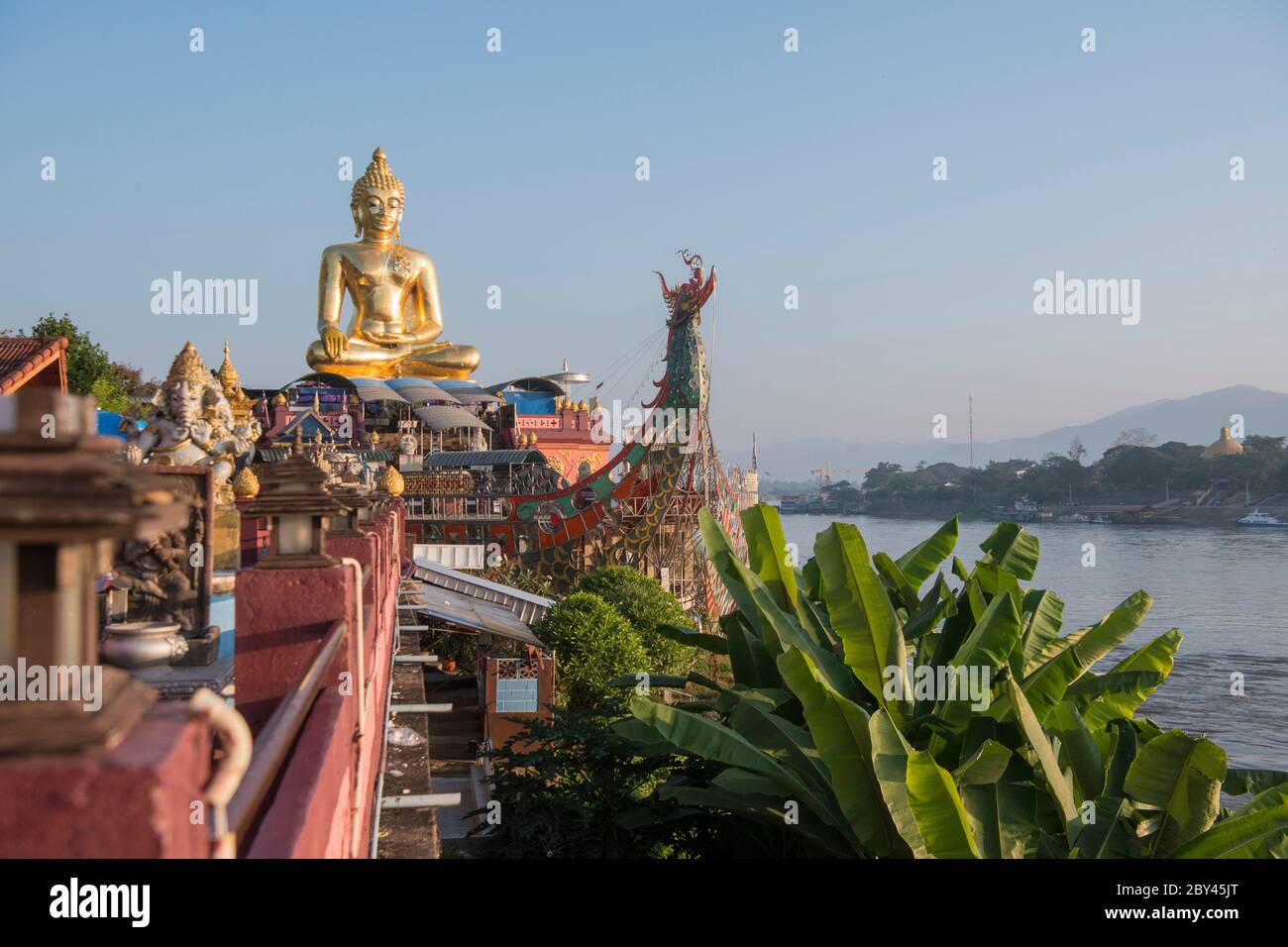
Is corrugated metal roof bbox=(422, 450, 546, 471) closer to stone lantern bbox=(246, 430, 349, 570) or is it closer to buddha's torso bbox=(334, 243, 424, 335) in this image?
buddha's torso bbox=(334, 243, 424, 335)

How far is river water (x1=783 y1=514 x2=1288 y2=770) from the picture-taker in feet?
76.8

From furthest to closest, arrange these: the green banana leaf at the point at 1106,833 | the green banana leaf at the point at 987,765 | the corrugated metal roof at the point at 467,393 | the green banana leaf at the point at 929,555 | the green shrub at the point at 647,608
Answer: the corrugated metal roof at the point at 467,393 < the green shrub at the point at 647,608 < the green banana leaf at the point at 929,555 < the green banana leaf at the point at 1106,833 < the green banana leaf at the point at 987,765

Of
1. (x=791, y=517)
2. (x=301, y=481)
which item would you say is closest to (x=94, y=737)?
(x=301, y=481)

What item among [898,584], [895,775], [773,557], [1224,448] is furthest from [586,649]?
[1224,448]

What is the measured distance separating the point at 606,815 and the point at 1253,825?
15.3 feet

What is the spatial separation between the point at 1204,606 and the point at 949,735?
36634mm

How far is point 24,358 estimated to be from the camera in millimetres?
17688

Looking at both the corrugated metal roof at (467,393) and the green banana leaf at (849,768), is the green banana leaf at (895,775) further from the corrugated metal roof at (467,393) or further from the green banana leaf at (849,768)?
the corrugated metal roof at (467,393)

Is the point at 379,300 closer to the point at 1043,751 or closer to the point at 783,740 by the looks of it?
the point at 783,740

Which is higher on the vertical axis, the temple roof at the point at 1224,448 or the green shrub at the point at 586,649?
the temple roof at the point at 1224,448

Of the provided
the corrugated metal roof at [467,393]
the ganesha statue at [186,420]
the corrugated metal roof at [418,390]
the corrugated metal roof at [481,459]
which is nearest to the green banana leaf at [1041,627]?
the ganesha statue at [186,420]

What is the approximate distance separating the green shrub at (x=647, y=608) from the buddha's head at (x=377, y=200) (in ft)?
47.3

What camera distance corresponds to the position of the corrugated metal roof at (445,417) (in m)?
30.5

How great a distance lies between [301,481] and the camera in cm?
432
